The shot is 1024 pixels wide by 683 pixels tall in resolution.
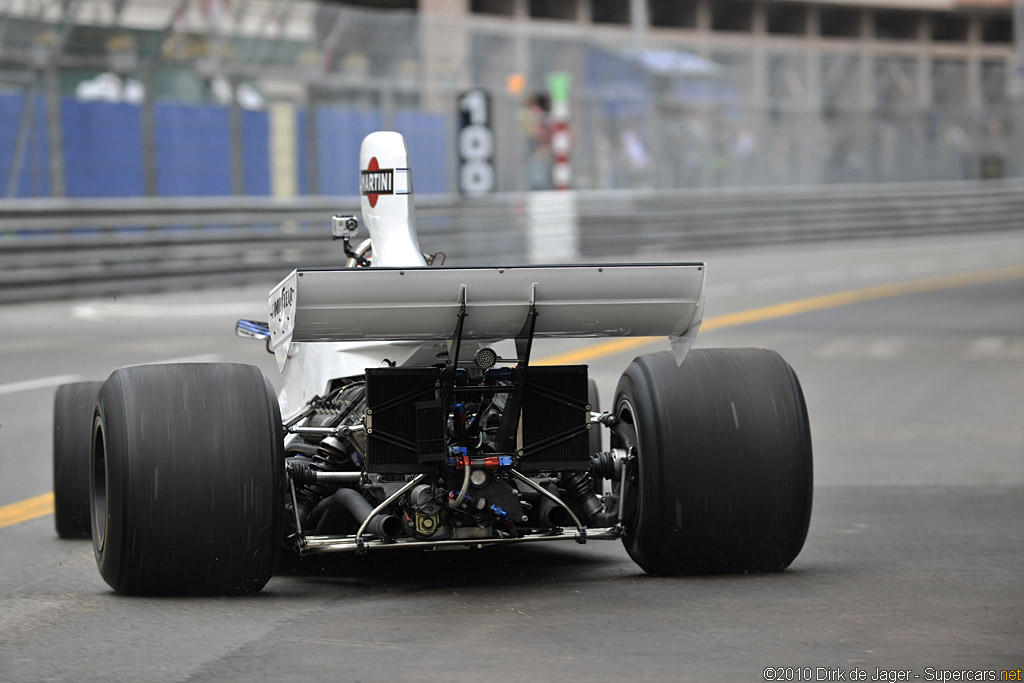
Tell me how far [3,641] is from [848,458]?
6415 millimetres

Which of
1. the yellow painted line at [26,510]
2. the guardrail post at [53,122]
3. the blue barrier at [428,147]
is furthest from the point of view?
Answer: the blue barrier at [428,147]

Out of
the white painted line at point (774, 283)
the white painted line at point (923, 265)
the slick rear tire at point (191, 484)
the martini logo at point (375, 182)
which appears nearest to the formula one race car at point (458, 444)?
the slick rear tire at point (191, 484)

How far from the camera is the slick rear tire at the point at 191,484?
5707 millimetres

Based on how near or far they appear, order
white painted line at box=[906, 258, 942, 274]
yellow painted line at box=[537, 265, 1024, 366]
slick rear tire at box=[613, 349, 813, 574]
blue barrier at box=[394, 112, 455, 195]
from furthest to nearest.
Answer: white painted line at box=[906, 258, 942, 274]
blue barrier at box=[394, 112, 455, 195]
yellow painted line at box=[537, 265, 1024, 366]
slick rear tire at box=[613, 349, 813, 574]

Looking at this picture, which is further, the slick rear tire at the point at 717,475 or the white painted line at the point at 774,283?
the white painted line at the point at 774,283

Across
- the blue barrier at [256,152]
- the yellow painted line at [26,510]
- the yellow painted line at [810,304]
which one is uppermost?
the blue barrier at [256,152]

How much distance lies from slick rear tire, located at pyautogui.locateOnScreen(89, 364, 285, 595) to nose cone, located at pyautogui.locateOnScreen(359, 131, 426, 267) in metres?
1.64

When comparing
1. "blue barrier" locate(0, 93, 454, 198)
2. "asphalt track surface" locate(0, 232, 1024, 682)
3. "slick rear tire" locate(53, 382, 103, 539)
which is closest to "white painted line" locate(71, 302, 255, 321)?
"blue barrier" locate(0, 93, 454, 198)

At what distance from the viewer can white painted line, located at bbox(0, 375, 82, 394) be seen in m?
13.5

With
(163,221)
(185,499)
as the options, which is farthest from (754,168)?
(185,499)

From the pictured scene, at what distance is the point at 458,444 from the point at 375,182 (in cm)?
184

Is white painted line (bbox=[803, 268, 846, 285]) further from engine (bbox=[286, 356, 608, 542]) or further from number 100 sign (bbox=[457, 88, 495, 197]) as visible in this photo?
engine (bbox=[286, 356, 608, 542])

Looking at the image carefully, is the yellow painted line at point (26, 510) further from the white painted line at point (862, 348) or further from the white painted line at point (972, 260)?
the white painted line at point (972, 260)

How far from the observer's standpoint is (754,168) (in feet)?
112
